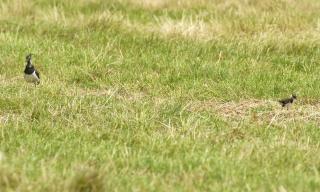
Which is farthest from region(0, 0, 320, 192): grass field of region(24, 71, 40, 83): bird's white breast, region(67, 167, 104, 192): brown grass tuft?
region(24, 71, 40, 83): bird's white breast

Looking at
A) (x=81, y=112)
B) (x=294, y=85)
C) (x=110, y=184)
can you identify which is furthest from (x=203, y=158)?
(x=294, y=85)

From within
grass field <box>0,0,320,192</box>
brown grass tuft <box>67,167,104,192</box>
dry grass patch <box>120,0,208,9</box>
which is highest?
brown grass tuft <box>67,167,104,192</box>

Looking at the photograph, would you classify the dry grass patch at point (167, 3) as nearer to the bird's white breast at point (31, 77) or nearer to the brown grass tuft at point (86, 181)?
the bird's white breast at point (31, 77)

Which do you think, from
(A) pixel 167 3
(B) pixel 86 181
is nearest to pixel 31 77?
(B) pixel 86 181

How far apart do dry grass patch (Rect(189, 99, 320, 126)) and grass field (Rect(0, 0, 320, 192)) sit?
0.02 m

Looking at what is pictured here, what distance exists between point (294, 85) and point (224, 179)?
13.6ft

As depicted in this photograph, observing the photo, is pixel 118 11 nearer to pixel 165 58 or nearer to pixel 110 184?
pixel 165 58

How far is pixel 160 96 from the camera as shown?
8.64 metres

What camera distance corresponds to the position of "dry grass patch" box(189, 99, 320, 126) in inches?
290

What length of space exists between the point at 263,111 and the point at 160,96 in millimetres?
1401

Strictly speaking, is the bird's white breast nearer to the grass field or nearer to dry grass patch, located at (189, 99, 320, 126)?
the grass field

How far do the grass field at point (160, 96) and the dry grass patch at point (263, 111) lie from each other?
22mm

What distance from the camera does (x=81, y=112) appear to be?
23.8ft

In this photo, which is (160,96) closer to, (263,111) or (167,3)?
(263,111)
